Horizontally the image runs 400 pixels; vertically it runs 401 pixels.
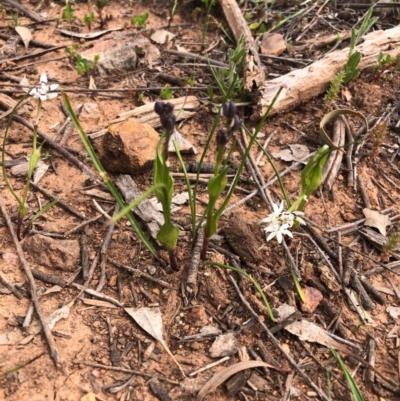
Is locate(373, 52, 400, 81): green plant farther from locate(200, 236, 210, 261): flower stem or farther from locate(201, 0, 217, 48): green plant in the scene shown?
locate(200, 236, 210, 261): flower stem

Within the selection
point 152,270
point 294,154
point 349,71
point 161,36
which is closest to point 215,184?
point 152,270

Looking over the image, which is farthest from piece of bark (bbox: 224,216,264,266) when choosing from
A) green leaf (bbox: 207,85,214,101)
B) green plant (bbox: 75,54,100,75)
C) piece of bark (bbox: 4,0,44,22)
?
piece of bark (bbox: 4,0,44,22)

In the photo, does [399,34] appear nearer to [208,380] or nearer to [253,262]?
[253,262]

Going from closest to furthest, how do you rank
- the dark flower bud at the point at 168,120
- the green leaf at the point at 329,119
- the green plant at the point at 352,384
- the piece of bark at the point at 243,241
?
the dark flower bud at the point at 168,120, the green plant at the point at 352,384, the piece of bark at the point at 243,241, the green leaf at the point at 329,119

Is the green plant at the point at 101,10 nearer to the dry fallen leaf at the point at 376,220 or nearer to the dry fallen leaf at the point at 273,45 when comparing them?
the dry fallen leaf at the point at 273,45

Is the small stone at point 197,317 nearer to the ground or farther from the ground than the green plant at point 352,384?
farther from the ground

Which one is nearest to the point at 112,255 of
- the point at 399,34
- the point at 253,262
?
the point at 253,262

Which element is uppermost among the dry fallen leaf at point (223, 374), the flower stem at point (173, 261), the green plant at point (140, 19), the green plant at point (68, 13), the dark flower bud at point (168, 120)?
the dark flower bud at point (168, 120)

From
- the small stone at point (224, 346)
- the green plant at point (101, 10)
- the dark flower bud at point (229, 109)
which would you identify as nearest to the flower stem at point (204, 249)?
the small stone at point (224, 346)

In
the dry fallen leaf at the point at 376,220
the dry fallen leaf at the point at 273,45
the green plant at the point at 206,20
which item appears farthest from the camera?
the dry fallen leaf at the point at 273,45
